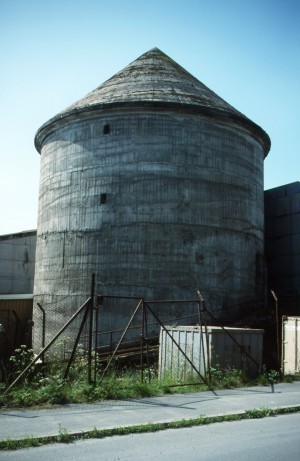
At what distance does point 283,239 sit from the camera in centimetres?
2356

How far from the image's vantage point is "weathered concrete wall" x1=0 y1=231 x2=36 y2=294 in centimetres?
2578

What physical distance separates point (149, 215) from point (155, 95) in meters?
5.25

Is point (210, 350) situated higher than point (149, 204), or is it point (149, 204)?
point (149, 204)

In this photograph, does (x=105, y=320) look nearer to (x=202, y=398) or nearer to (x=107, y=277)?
(x=107, y=277)

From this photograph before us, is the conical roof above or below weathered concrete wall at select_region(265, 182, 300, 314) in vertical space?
above

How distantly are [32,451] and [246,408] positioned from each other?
4113 mm

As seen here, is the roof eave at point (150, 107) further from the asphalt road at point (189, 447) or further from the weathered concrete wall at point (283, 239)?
the asphalt road at point (189, 447)

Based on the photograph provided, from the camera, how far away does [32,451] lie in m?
5.79

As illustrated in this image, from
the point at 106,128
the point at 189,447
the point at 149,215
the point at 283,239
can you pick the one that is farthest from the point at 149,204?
the point at 189,447

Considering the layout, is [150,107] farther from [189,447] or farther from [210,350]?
[189,447]

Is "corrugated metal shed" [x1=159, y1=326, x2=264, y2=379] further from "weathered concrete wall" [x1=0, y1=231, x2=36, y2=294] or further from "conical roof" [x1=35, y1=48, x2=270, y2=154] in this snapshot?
"weathered concrete wall" [x1=0, y1=231, x2=36, y2=294]

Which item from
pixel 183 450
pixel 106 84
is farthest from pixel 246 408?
pixel 106 84

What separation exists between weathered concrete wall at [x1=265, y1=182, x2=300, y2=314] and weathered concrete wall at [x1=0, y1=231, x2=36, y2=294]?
522 inches

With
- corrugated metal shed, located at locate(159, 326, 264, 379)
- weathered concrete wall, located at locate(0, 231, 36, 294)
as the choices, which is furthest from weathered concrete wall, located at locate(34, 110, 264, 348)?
weathered concrete wall, located at locate(0, 231, 36, 294)
